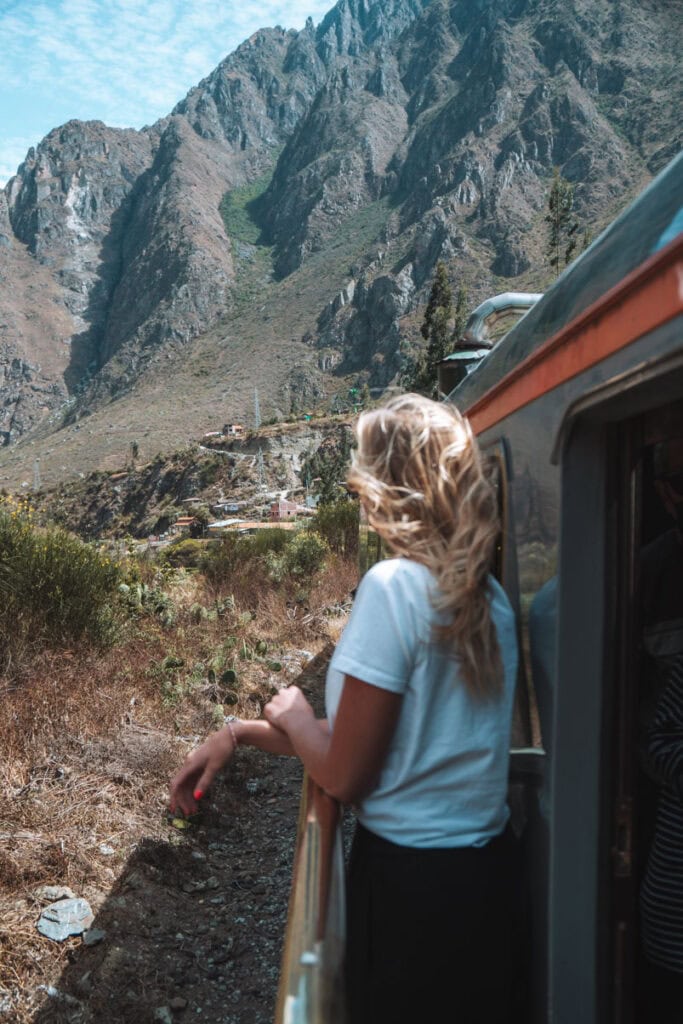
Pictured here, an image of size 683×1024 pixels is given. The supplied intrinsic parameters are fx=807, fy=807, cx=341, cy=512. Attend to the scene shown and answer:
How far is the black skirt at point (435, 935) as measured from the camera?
154cm

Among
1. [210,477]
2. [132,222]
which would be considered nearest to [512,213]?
[210,477]

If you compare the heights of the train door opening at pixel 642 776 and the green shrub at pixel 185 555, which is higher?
the green shrub at pixel 185 555

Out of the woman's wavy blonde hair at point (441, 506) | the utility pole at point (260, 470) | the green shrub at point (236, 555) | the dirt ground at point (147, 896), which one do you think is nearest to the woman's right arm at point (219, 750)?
the woman's wavy blonde hair at point (441, 506)

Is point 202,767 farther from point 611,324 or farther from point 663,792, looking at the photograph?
point 611,324

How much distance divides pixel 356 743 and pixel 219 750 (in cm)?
50

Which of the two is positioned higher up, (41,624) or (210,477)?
(210,477)

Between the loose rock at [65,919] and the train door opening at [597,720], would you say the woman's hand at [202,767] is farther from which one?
the loose rock at [65,919]

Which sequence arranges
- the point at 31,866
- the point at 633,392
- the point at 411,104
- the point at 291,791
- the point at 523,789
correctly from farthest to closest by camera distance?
the point at 411,104 < the point at 291,791 < the point at 31,866 < the point at 523,789 < the point at 633,392

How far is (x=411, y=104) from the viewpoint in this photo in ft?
557

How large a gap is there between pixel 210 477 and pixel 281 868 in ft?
244

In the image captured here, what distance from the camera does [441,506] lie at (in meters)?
1.57

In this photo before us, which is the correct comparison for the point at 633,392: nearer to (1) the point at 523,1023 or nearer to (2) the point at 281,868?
(1) the point at 523,1023

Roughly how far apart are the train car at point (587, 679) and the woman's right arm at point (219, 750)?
5.1 inches

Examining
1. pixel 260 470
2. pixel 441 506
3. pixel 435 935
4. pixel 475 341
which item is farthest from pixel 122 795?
pixel 260 470
